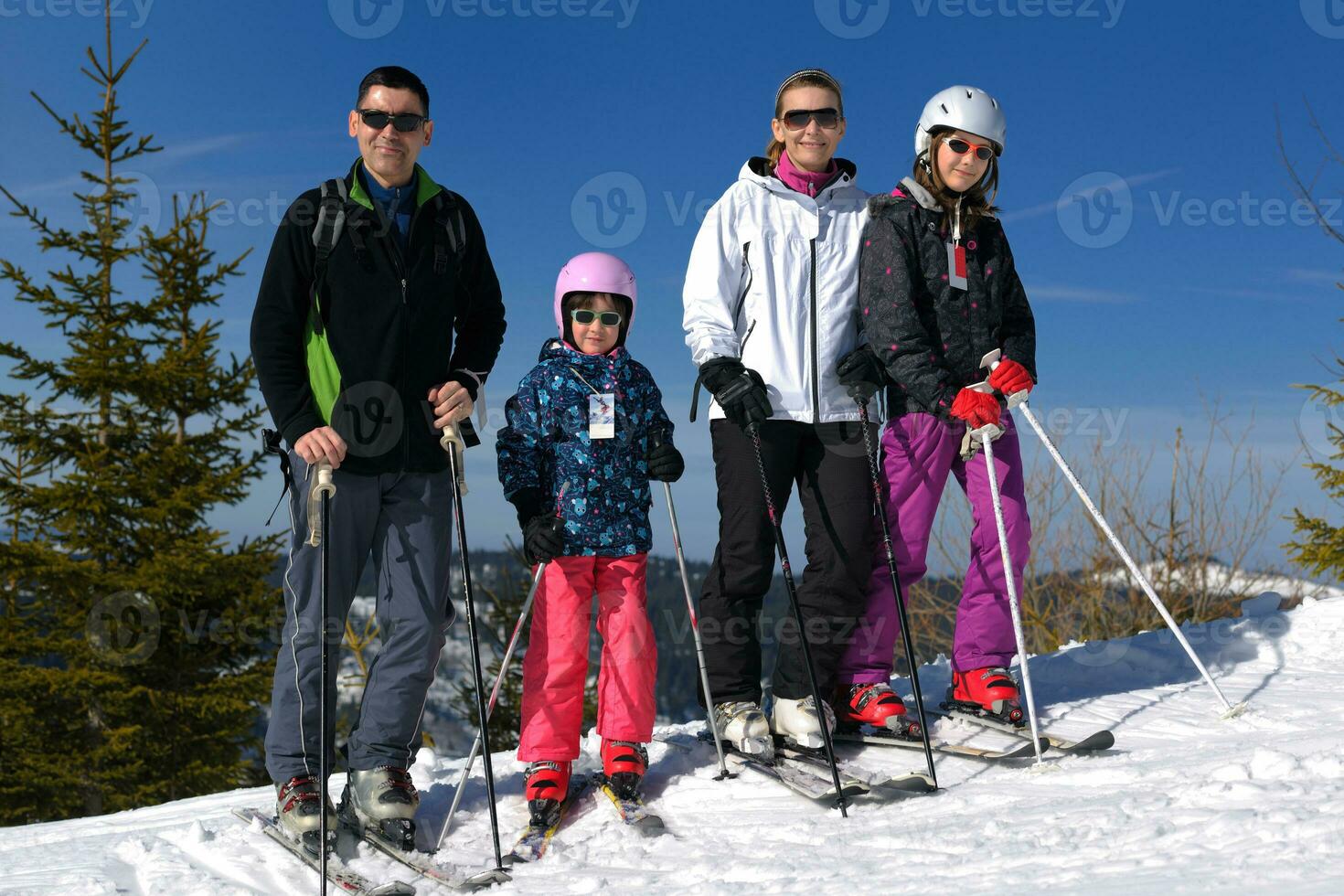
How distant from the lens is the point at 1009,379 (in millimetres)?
4137

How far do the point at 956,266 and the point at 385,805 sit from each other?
3.12 metres

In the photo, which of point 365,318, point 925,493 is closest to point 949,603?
point 925,493

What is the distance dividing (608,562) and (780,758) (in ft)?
3.66

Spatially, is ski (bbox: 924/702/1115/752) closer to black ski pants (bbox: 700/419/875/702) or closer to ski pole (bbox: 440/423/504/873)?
black ski pants (bbox: 700/419/875/702)

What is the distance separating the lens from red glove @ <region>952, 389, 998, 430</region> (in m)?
4.03

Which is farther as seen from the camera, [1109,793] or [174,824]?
[174,824]

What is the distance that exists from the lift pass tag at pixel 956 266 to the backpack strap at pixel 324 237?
8.07ft

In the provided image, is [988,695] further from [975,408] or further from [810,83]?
[810,83]

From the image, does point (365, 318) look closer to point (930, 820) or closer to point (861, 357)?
point (861, 357)

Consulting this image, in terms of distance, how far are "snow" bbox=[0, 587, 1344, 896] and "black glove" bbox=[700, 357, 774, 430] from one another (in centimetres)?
147

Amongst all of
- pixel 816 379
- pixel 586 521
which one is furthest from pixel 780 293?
pixel 586 521

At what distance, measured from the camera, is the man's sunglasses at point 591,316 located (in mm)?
3916

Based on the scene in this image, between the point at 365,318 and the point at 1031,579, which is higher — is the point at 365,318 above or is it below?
above

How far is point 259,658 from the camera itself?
45.4 feet
